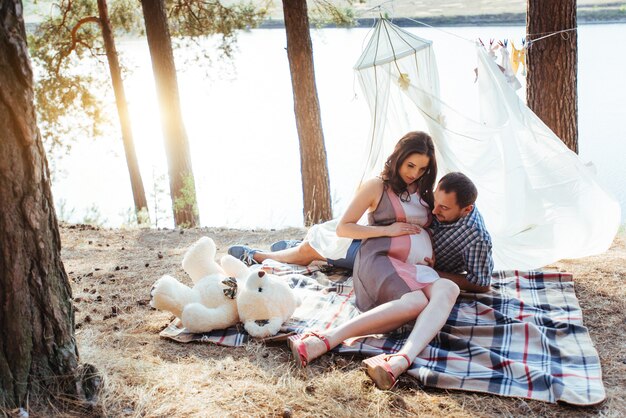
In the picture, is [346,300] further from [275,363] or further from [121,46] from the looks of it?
[121,46]

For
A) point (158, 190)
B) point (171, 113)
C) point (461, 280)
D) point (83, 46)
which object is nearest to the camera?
point (461, 280)

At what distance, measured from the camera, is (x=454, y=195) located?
277 cm

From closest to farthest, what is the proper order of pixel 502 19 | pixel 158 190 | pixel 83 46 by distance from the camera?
pixel 158 190
pixel 83 46
pixel 502 19

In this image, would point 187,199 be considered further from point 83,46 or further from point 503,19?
point 503,19

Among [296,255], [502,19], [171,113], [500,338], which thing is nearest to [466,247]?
[500,338]

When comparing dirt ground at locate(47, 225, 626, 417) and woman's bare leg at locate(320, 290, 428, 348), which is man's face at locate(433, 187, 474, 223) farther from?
dirt ground at locate(47, 225, 626, 417)

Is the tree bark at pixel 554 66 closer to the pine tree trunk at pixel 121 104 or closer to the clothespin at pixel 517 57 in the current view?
the clothespin at pixel 517 57

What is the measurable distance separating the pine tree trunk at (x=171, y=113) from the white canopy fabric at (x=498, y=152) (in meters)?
3.23

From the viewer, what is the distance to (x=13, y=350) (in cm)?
189

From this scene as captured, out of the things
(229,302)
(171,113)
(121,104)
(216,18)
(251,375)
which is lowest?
(251,375)

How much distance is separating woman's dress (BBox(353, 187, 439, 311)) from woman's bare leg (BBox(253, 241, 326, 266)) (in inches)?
23.7

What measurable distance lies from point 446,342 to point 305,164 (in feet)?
12.1

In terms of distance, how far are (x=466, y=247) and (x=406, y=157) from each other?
502 millimetres

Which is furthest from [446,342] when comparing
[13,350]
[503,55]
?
[503,55]
